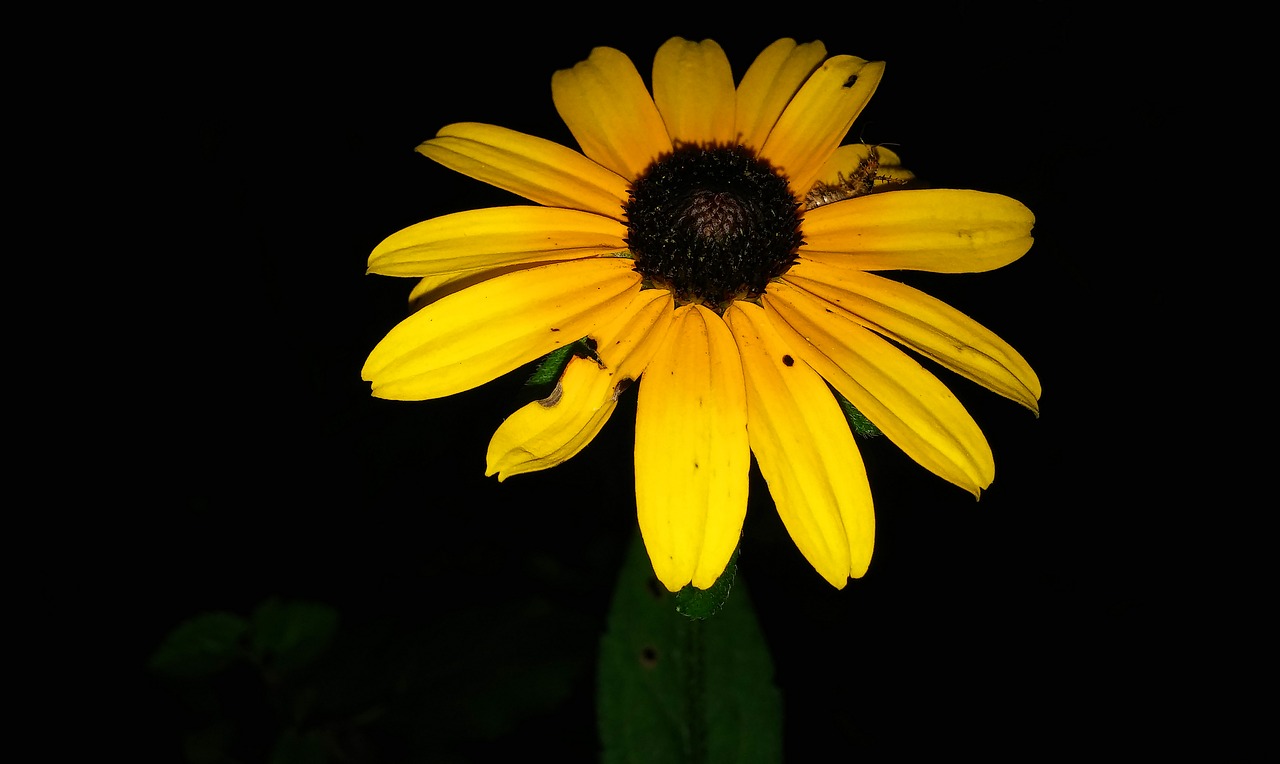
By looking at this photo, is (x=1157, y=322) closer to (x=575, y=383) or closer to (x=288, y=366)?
(x=575, y=383)

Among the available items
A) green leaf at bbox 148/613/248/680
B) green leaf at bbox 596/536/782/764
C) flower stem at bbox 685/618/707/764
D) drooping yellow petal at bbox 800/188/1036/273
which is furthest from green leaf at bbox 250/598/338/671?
drooping yellow petal at bbox 800/188/1036/273

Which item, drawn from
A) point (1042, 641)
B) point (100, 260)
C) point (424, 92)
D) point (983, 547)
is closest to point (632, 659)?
point (983, 547)

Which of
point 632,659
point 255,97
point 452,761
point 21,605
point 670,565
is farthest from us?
point 21,605

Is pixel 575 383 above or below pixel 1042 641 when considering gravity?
above

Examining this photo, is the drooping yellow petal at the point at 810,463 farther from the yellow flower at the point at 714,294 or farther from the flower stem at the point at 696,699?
the flower stem at the point at 696,699

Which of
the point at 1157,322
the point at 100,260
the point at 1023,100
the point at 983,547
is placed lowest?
the point at 983,547

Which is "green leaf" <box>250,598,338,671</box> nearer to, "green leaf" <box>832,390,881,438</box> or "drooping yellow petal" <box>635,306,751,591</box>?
"drooping yellow petal" <box>635,306,751,591</box>
